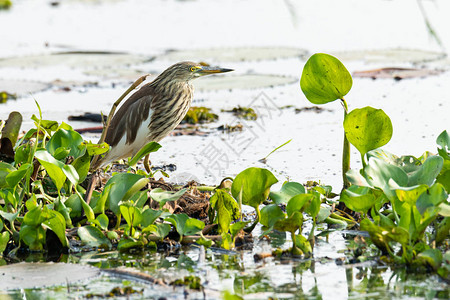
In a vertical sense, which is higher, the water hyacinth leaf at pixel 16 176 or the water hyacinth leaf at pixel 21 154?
the water hyacinth leaf at pixel 21 154

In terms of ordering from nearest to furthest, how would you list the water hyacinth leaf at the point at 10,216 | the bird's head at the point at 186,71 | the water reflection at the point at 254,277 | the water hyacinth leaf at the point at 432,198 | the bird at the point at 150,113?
the water reflection at the point at 254,277 → the water hyacinth leaf at the point at 432,198 → the water hyacinth leaf at the point at 10,216 → the bird at the point at 150,113 → the bird's head at the point at 186,71

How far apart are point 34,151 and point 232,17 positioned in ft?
32.1

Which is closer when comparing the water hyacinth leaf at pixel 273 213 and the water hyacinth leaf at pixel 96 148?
the water hyacinth leaf at pixel 273 213

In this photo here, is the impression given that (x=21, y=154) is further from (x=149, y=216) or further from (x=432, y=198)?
(x=432, y=198)

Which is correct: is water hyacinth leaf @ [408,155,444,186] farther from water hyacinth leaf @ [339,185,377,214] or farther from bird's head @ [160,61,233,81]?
bird's head @ [160,61,233,81]

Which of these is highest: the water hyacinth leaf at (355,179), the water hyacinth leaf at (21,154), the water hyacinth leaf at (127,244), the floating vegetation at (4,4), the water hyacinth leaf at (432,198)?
the floating vegetation at (4,4)

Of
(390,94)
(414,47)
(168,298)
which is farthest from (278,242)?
(414,47)

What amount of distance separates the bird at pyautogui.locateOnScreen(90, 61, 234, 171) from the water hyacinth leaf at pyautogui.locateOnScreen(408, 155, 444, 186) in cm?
250

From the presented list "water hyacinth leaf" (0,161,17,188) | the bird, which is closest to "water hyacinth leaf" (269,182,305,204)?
Answer: "water hyacinth leaf" (0,161,17,188)

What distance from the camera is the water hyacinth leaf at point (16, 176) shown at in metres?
3.82

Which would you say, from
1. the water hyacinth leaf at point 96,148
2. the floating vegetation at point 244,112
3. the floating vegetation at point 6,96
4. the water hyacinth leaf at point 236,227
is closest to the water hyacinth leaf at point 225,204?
the water hyacinth leaf at point 236,227

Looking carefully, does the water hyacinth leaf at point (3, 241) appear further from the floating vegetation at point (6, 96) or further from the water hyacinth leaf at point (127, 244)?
the floating vegetation at point (6, 96)

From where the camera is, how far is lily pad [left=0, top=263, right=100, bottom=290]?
3.30 metres

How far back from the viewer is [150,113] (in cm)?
574
